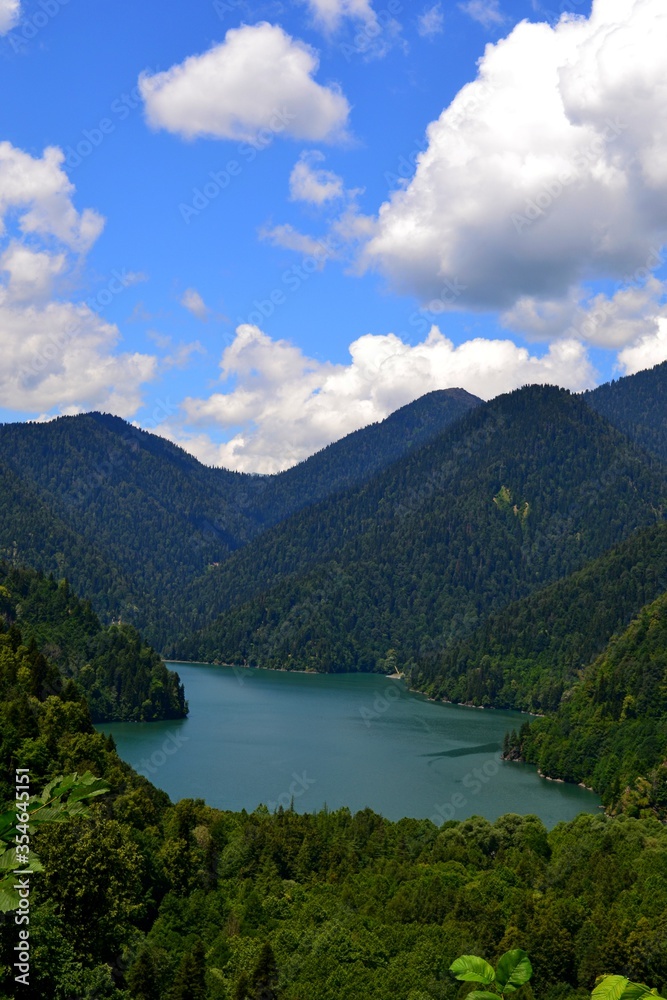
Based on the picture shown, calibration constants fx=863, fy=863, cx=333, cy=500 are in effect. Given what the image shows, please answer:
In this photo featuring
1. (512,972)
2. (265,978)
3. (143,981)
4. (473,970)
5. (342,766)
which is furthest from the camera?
(342,766)

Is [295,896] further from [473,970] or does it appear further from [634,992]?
[634,992]

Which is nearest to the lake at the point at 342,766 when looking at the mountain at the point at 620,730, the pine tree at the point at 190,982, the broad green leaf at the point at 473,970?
the mountain at the point at 620,730

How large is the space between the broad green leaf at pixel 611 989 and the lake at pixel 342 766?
4121 inches

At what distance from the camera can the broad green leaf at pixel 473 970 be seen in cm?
551

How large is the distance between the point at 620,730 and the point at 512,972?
155 metres

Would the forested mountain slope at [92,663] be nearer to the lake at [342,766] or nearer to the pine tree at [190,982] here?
the lake at [342,766]

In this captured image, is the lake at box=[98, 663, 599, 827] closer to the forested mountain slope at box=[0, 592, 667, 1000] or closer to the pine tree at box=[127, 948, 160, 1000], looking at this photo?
the forested mountain slope at box=[0, 592, 667, 1000]

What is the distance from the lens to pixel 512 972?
571 cm

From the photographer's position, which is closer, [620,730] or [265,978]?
[265,978]

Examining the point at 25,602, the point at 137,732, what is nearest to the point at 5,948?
the point at 137,732

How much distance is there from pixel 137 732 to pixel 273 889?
388ft

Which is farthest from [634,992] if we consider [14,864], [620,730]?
[620,730]

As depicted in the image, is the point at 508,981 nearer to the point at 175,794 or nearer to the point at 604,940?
the point at 604,940

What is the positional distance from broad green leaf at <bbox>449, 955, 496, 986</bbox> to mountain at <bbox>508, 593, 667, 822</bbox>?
120m
